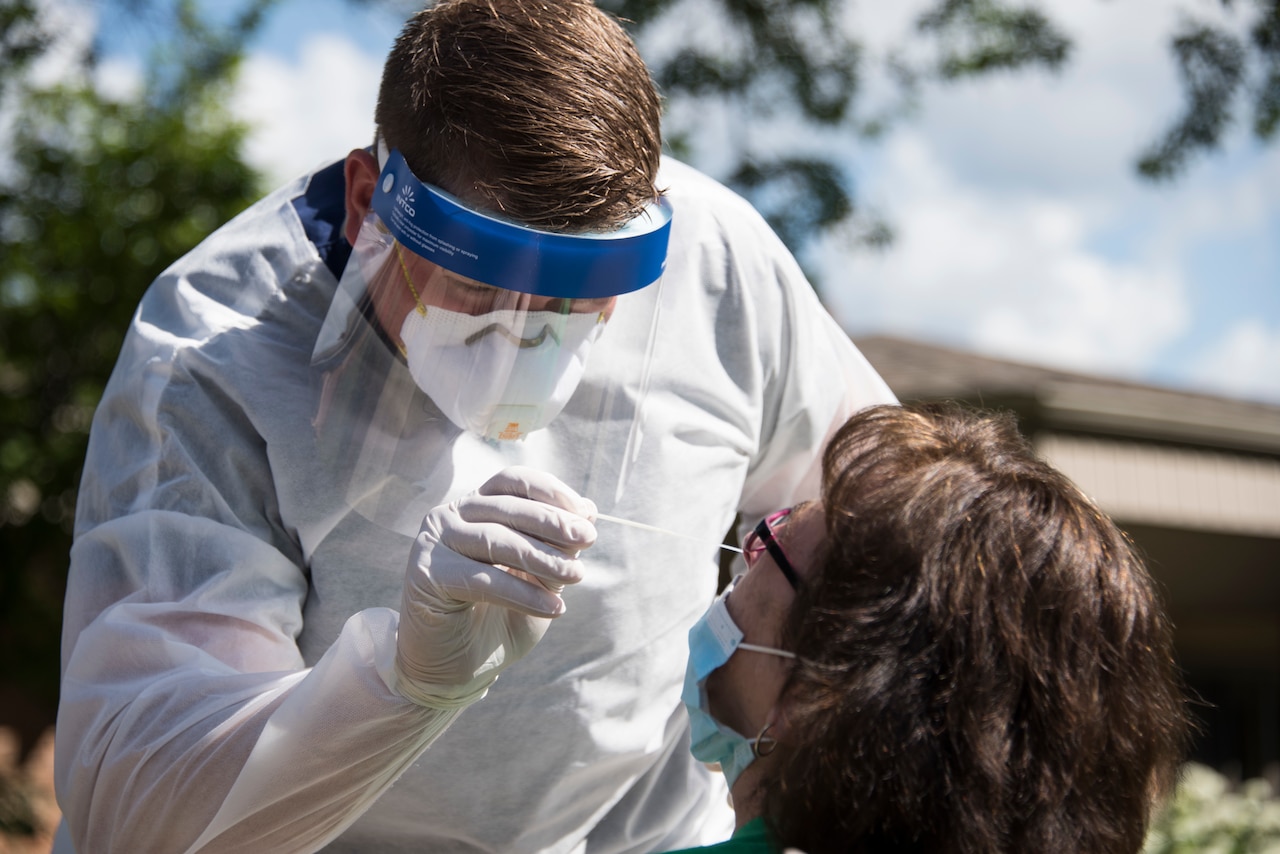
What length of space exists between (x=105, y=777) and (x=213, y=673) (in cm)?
20

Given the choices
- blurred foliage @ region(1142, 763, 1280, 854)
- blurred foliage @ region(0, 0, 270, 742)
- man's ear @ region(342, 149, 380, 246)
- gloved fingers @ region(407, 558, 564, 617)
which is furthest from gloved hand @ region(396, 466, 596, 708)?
blurred foliage @ region(0, 0, 270, 742)

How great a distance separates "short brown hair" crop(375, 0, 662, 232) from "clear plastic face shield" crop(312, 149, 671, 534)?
48mm

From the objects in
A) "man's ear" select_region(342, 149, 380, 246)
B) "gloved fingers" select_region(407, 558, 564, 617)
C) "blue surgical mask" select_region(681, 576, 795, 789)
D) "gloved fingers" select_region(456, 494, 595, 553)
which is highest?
"man's ear" select_region(342, 149, 380, 246)

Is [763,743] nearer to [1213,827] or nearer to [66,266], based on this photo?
[1213,827]

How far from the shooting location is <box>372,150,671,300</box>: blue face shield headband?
1664 millimetres

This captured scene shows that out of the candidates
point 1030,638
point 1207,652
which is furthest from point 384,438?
point 1207,652

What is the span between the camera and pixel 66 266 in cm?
856

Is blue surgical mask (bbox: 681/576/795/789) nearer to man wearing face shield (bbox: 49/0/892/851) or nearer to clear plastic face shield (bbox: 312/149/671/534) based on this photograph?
man wearing face shield (bbox: 49/0/892/851)

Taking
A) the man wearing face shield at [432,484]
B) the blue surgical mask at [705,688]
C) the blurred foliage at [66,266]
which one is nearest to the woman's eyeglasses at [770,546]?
the blue surgical mask at [705,688]

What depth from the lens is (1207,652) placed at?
1039 centimetres

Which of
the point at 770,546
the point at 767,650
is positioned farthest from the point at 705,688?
the point at 770,546

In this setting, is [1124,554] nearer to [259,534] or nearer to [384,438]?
[384,438]

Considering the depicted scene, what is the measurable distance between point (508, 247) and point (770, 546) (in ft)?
2.10

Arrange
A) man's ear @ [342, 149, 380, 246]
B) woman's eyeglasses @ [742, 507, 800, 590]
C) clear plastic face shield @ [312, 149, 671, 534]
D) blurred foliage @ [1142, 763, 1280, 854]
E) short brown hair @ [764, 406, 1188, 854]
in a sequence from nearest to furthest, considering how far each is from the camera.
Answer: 1. short brown hair @ [764, 406, 1188, 854]
2. clear plastic face shield @ [312, 149, 671, 534]
3. woman's eyeglasses @ [742, 507, 800, 590]
4. man's ear @ [342, 149, 380, 246]
5. blurred foliage @ [1142, 763, 1280, 854]
